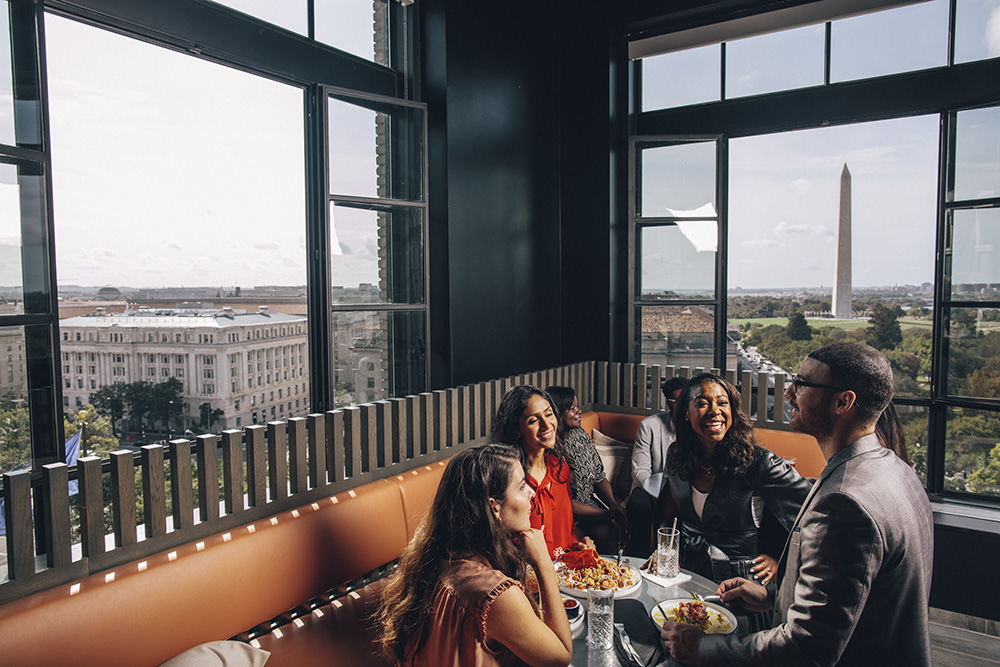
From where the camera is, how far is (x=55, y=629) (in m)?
1.50

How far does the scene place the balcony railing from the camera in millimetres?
1633

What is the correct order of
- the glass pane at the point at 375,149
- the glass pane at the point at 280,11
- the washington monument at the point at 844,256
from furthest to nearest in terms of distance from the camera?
1. the washington monument at the point at 844,256
2. the glass pane at the point at 375,149
3. the glass pane at the point at 280,11

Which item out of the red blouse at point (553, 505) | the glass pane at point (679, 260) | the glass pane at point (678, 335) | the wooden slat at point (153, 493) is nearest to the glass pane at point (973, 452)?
the glass pane at point (678, 335)

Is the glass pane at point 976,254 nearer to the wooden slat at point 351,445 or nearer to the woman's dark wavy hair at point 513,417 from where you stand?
the woman's dark wavy hair at point 513,417

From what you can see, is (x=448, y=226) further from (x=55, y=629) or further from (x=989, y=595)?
(x=989, y=595)

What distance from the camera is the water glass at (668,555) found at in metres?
1.94

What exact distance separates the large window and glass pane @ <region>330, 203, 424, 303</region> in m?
1.73

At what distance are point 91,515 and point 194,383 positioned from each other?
3.65ft

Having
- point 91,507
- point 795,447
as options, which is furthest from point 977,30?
point 91,507

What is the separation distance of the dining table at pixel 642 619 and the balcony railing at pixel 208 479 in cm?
112

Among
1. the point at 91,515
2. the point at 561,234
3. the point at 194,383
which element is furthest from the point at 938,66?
the point at 91,515

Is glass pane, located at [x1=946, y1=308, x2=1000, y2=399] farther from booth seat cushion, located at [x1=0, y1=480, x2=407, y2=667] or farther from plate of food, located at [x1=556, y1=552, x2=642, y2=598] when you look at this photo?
booth seat cushion, located at [x1=0, y1=480, x2=407, y2=667]

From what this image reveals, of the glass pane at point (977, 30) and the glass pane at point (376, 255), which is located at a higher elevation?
the glass pane at point (977, 30)

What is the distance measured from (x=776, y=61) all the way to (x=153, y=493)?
4.37m
